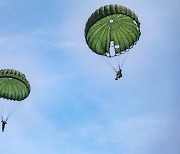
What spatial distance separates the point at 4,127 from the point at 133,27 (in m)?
16.8

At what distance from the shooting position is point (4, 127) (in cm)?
3962

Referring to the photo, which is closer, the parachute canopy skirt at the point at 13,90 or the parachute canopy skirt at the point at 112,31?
the parachute canopy skirt at the point at 112,31

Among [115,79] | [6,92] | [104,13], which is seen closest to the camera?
[104,13]

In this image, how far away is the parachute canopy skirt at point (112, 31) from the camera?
1276 inches

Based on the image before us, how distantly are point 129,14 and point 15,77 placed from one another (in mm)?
12902

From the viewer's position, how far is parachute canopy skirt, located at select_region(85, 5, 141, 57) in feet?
106

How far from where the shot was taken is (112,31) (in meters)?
34.9

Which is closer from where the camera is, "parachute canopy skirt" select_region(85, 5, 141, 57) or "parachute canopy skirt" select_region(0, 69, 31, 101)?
"parachute canopy skirt" select_region(85, 5, 141, 57)

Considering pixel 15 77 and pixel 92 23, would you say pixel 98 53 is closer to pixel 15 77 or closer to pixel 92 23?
pixel 92 23

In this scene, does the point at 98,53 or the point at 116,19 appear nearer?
the point at 116,19

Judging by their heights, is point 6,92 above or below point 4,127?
above

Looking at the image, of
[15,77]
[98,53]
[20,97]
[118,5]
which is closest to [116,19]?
[118,5]

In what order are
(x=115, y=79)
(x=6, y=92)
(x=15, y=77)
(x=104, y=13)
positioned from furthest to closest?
1. (x=6, y=92)
2. (x=15, y=77)
3. (x=115, y=79)
4. (x=104, y=13)

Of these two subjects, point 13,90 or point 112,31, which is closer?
point 112,31
